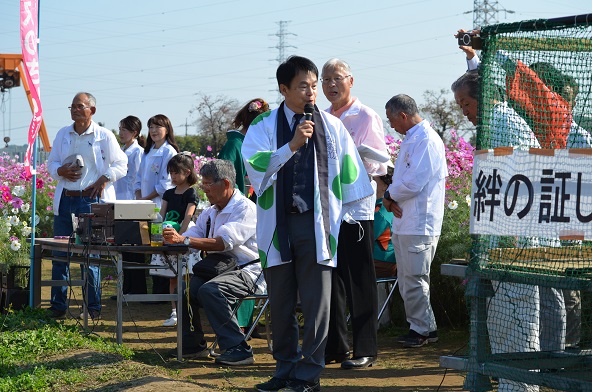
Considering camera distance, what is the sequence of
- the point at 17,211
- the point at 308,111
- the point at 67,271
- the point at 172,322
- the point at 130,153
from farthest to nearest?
the point at 17,211 → the point at 130,153 → the point at 172,322 → the point at 67,271 → the point at 308,111

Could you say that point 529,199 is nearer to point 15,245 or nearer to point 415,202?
point 415,202

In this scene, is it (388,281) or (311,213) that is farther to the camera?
(388,281)

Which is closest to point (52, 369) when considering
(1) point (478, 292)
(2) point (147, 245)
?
(2) point (147, 245)

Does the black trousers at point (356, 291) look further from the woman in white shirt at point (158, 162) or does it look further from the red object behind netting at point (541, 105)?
the woman in white shirt at point (158, 162)

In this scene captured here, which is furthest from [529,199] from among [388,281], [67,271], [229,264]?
[67,271]

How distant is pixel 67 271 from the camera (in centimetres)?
921

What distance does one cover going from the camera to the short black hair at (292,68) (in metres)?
6.06

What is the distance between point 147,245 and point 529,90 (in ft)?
11.3

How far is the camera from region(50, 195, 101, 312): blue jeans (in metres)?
9.31

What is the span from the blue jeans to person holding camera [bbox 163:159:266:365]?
72.7 inches

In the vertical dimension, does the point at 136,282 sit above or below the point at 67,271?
below

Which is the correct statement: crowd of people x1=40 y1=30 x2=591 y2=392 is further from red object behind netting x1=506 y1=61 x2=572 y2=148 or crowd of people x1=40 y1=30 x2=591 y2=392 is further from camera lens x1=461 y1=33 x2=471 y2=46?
camera lens x1=461 y1=33 x2=471 y2=46

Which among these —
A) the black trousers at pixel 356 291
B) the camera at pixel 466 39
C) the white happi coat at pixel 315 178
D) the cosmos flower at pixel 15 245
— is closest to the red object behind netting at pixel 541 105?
the camera at pixel 466 39

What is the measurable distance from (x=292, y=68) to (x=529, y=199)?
6.68ft
